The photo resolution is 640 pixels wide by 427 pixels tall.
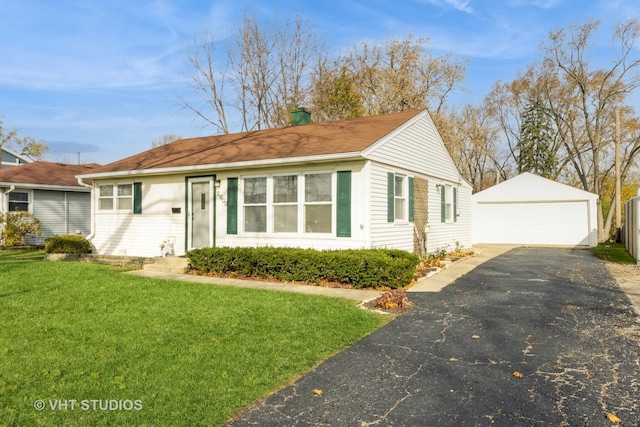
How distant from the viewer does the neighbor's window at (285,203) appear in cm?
1095

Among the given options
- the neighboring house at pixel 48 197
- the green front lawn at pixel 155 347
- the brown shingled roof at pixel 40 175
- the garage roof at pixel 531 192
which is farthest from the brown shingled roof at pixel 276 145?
the garage roof at pixel 531 192

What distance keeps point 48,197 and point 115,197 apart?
824cm

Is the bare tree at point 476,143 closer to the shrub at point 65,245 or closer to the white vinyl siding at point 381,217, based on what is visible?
the white vinyl siding at point 381,217

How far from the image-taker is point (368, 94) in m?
27.5

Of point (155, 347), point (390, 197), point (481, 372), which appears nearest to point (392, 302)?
point (481, 372)

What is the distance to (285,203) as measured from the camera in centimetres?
1106

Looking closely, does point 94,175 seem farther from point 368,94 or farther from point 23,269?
point 368,94

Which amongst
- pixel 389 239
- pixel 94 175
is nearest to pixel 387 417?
pixel 389 239

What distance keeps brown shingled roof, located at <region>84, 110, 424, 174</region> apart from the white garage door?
11744 mm

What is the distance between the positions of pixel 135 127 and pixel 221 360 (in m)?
20.1

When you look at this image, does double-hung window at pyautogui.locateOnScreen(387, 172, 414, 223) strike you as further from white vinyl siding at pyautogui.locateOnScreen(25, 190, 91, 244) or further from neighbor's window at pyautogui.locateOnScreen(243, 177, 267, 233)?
white vinyl siding at pyautogui.locateOnScreen(25, 190, 91, 244)

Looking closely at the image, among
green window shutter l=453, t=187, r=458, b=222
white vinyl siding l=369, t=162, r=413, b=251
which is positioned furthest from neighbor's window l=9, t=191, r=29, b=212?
green window shutter l=453, t=187, r=458, b=222

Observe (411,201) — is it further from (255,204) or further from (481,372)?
(481,372)

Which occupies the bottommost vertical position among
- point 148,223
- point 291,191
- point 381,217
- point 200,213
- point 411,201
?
point 148,223
